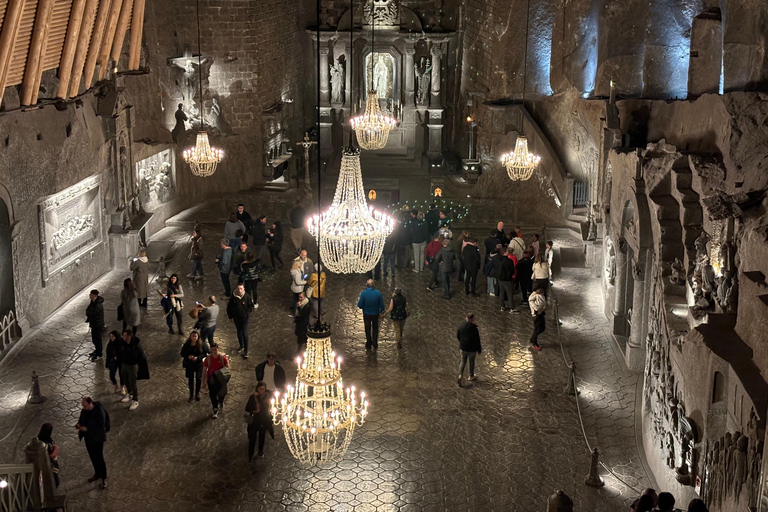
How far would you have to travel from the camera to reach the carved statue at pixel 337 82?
1160 inches

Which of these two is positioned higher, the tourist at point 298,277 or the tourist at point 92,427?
the tourist at point 298,277

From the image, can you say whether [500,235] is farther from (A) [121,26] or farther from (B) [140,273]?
(A) [121,26]

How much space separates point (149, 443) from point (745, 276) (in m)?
7.26

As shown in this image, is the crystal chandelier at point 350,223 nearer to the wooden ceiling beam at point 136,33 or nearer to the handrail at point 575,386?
the handrail at point 575,386

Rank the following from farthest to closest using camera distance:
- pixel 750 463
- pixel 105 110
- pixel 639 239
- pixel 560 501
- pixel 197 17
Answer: pixel 197 17 < pixel 105 110 < pixel 639 239 < pixel 560 501 < pixel 750 463

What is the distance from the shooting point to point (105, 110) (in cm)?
Result: 1938

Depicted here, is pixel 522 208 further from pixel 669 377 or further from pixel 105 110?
pixel 669 377

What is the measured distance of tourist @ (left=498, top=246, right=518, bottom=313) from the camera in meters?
17.0

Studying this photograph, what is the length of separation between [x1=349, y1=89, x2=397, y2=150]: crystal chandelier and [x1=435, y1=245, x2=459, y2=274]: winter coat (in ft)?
9.91

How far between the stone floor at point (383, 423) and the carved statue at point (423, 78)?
13018mm

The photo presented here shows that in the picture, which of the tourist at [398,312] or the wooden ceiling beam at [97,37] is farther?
the wooden ceiling beam at [97,37]

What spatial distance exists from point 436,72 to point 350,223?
1827 centimetres

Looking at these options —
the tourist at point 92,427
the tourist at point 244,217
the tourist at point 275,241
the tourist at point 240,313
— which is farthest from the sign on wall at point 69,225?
the tourist at point 92,427

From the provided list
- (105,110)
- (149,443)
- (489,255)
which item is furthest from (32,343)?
(489,255)
